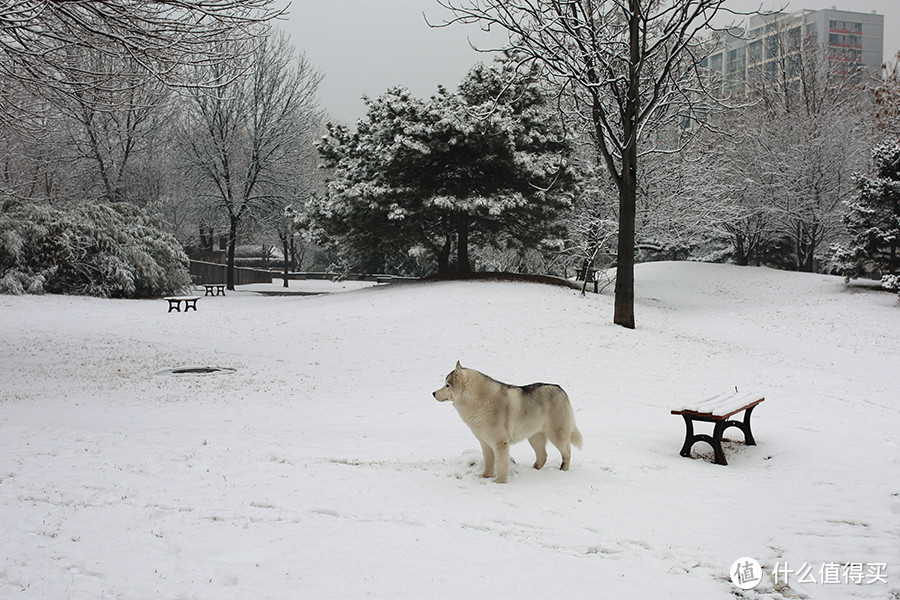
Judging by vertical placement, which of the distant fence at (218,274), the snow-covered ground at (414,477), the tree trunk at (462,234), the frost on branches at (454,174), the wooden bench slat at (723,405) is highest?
the frost on branches at (454,174)

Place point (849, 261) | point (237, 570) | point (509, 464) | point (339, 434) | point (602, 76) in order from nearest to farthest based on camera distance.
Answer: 1. point (237, 570)
2. point (509, 464)
3. point (339, 434)
4. point (602, 76)
5. point (849, 261)

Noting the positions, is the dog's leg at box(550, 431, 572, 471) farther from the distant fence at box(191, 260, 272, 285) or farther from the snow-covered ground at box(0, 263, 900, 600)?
the distant fence at box(191, 260, 272, 285)

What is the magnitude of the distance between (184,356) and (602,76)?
12890mm

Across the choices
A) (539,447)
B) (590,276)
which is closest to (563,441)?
(539,447)

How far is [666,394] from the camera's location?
10586mm

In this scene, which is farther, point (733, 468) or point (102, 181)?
point (102, 181)

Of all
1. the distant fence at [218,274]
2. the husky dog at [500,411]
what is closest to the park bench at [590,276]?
the husky dog at [500,411]

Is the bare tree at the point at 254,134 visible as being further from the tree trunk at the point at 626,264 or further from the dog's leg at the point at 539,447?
the dog's leg at the point at 539,447

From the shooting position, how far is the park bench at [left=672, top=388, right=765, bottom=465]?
274 inches

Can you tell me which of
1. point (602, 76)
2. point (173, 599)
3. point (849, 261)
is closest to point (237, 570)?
point (173, 599)

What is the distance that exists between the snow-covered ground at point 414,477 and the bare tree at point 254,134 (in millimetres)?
19186

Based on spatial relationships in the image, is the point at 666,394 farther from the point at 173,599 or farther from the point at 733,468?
the point at 173,599

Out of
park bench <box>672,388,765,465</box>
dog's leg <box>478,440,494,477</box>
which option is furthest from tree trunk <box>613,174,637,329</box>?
dog's leg <box>478,440,494,477</box>

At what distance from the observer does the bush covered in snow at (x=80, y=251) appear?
885 inches
